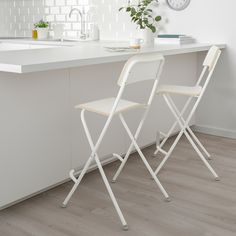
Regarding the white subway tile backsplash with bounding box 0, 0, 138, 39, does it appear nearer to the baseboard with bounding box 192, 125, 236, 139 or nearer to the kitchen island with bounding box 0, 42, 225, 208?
the baseboard with bounding box 192, 125, 236, 139

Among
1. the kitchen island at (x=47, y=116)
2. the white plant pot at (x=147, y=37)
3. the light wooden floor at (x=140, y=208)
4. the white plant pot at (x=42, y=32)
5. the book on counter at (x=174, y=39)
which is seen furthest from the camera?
the white plant pot at (x=42, y=32)

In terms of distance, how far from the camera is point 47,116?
2.65 m

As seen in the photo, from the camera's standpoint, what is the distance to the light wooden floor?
7.52 feet

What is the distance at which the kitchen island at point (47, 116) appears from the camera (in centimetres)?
240

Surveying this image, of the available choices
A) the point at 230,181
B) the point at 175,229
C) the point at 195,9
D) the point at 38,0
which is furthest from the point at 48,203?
the point at 38,0

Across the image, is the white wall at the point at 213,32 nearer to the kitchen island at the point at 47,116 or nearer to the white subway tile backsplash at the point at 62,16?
the white subway tile backsplash at the point at 62,16

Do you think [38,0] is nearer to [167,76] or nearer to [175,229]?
[167,76]

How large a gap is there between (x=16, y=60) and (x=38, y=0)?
10.8 ft

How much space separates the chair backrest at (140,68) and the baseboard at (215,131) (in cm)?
182

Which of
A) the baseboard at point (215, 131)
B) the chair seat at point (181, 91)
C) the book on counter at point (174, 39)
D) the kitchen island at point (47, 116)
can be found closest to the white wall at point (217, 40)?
the baseboard at point (215, 131)

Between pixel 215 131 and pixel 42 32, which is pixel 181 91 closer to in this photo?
pixel 215 131

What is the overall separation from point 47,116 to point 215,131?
216 centimetres

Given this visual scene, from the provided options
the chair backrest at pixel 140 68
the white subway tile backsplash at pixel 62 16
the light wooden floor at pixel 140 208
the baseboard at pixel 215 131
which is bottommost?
the light wooden floor at pixel 140 208

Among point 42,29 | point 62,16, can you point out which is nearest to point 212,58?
point 42,29
